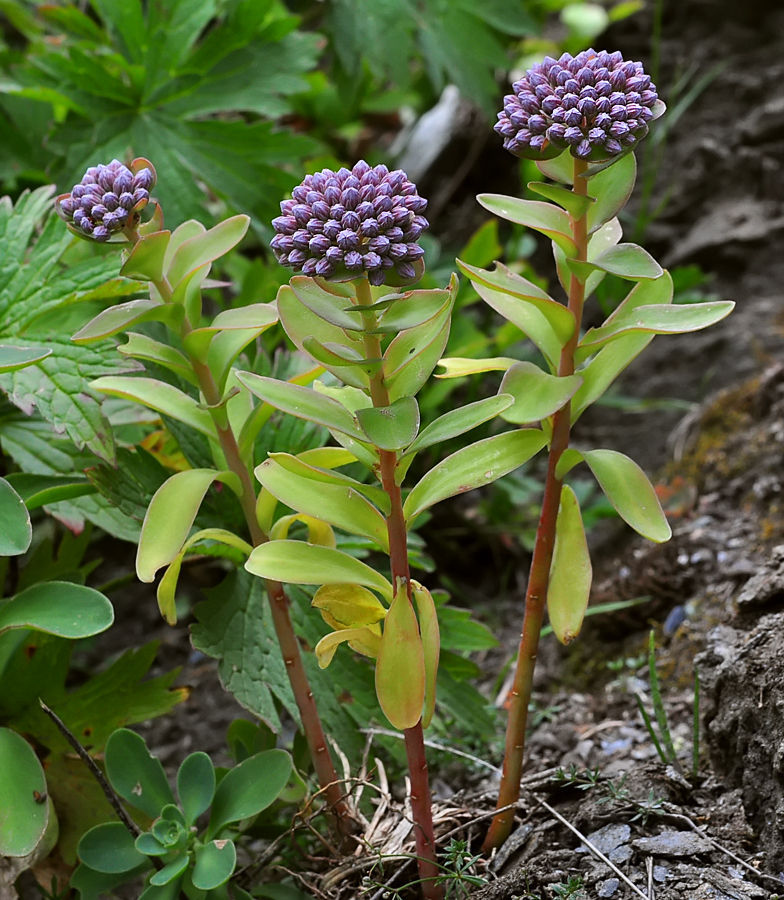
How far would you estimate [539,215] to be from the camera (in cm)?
87

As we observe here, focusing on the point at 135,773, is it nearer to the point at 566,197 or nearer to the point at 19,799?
the point at 19,799

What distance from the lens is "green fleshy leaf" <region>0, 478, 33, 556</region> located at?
959 mm

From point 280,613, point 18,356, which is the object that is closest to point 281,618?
point 280,613

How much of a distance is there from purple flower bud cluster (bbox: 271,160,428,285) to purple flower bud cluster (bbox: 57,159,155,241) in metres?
0.17

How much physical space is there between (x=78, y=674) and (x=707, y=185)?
2018 mm

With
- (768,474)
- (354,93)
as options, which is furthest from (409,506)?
(354,93)

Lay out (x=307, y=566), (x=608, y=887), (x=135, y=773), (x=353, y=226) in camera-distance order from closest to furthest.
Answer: (x=353, y=226), (x=307, y=566), (x=608, y=887), (x=135, y=773)

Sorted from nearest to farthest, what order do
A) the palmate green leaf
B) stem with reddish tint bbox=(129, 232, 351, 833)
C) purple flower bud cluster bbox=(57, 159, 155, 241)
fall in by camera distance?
purple flower bud cluster bbox=(57, 159, 155, 241)
stem with reddish tint bbox=(129, 232, 351, 833)
the palmate green leaf

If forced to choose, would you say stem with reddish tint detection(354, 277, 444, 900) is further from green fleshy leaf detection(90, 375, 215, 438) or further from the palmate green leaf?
the palmate green leaf

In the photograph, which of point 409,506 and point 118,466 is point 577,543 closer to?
point 409,506

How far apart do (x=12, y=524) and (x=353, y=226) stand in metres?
0.54

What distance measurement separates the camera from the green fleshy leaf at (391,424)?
2.43 feet

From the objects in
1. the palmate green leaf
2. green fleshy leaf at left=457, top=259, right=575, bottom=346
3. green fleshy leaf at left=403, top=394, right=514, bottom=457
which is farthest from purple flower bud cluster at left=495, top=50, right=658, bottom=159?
the palmate green leaf

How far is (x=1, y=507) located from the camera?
99 cm
